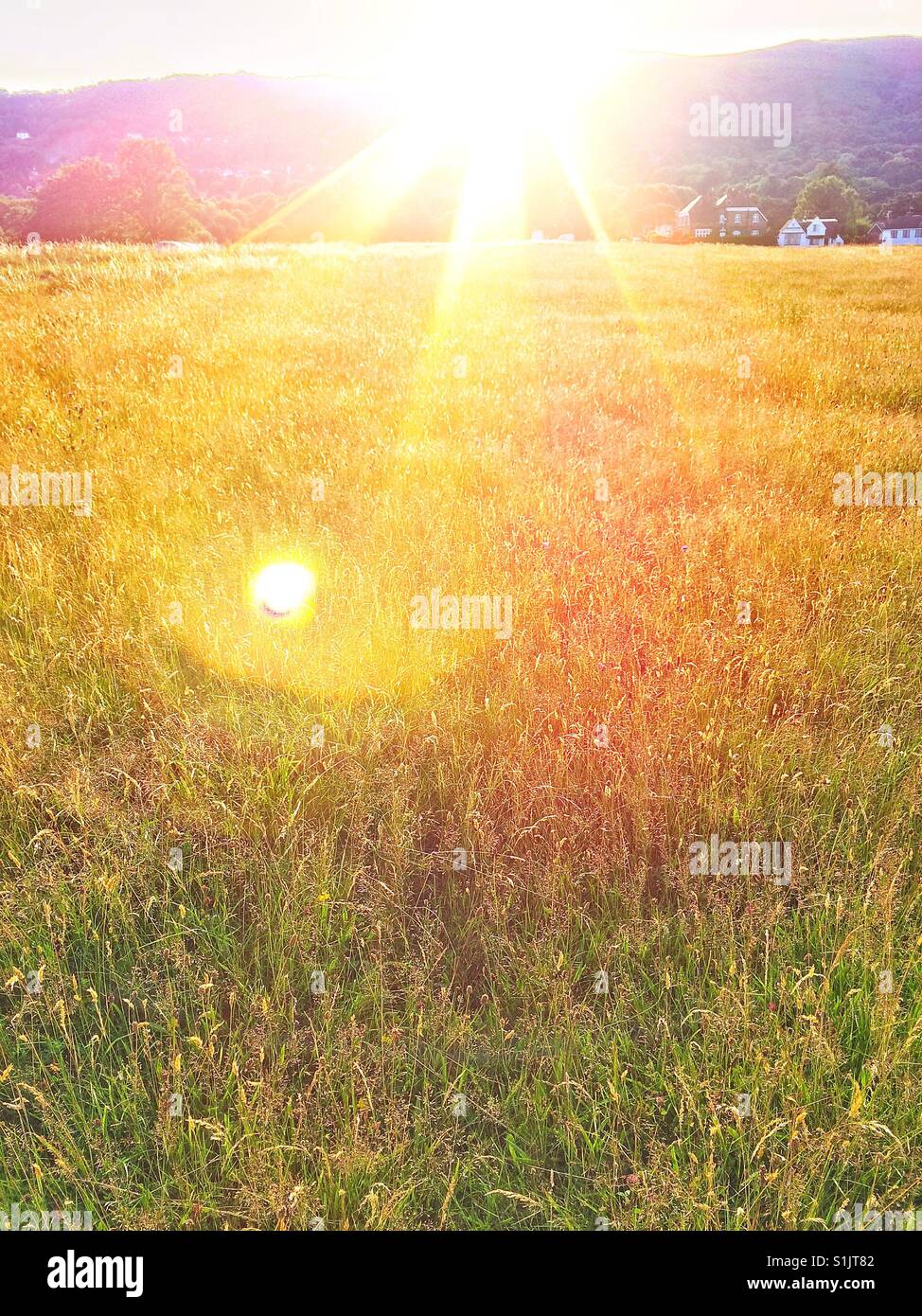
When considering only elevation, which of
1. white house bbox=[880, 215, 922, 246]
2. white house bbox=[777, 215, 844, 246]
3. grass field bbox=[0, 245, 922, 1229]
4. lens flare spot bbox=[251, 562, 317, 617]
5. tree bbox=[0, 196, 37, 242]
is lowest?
grass field bbox=[0, 245, 922, 1229]

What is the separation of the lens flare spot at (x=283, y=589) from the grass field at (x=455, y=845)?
0.32 ft

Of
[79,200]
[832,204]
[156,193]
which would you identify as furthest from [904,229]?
[79,200]

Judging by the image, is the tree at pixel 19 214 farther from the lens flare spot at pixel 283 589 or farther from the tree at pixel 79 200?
the lens flare spot at pixel 283 589

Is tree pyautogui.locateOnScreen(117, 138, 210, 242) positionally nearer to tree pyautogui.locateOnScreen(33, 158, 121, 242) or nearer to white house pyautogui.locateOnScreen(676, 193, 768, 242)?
tree pyautogui.locateOnScreen(33, 158, 121, 242)

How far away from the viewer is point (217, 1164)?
73.2 inches

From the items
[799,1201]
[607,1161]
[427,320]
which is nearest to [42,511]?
[607,1161]

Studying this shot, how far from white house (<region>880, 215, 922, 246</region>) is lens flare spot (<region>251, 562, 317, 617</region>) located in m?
96.8

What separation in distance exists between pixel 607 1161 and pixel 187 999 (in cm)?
123

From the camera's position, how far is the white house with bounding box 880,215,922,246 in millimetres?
83375

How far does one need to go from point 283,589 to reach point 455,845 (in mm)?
2000

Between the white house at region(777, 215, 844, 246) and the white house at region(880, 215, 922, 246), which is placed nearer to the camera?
the white house at region(777, 215, 844, 246)

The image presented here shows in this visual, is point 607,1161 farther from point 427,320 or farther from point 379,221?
point 379,221

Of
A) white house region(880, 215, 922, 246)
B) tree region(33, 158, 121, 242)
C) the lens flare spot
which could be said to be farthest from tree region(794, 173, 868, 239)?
the lens flare spot

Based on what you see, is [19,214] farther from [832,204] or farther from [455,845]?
[455,845]
